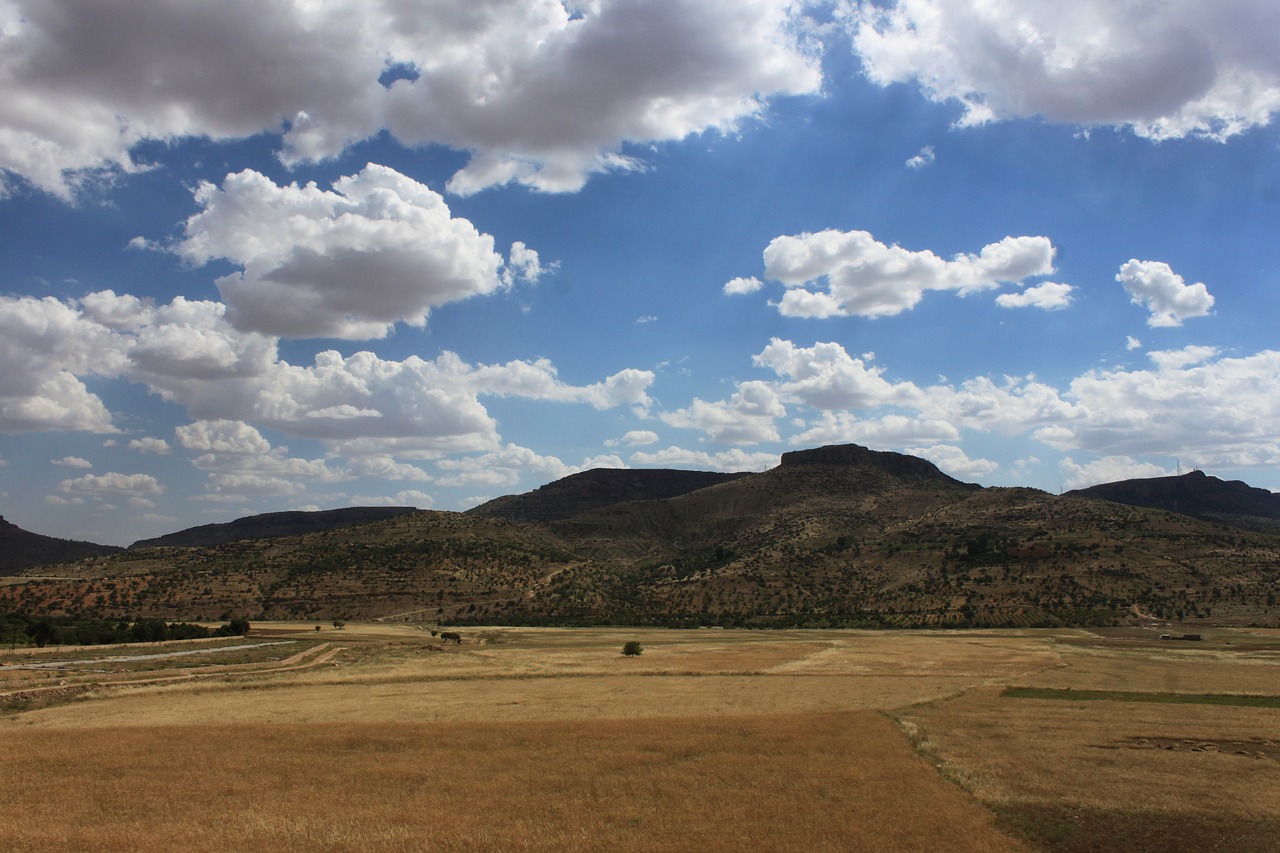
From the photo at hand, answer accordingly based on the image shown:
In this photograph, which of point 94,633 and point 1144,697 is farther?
point 94,633

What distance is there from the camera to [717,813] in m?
19.0

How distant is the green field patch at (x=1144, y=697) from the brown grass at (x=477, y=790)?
15.9 metres

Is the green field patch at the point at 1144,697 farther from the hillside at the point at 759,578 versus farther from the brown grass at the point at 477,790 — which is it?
the hillside at the point at 759,578

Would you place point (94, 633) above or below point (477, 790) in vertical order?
below

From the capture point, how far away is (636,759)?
24.1 meters

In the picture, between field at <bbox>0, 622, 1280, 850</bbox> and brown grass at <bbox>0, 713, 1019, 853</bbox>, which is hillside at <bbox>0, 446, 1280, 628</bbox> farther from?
brown grass at <bbox>0, 713, 1019, 853</bbox>

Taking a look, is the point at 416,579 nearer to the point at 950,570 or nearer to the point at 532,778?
the point at 950,570

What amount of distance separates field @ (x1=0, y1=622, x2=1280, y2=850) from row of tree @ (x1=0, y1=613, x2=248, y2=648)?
19.9m

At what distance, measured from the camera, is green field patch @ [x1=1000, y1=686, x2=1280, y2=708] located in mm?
37656

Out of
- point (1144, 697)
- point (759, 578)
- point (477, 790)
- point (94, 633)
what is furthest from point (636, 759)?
point (759, 578)

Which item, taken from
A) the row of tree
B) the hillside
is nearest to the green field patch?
the hillside

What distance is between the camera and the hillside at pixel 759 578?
334ft

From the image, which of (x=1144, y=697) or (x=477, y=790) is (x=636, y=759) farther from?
(x=1144, y=697)

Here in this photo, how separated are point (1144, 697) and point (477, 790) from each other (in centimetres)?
3468
